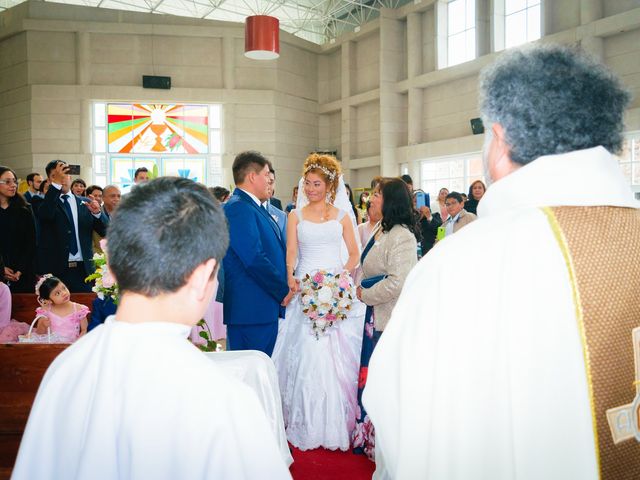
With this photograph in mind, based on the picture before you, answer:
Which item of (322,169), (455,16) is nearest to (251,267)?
(322,169)

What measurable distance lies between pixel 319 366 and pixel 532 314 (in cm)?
295

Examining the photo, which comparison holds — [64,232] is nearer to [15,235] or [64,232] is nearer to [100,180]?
[15,235]

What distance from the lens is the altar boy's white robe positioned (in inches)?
39.9

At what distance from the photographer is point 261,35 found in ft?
34.1

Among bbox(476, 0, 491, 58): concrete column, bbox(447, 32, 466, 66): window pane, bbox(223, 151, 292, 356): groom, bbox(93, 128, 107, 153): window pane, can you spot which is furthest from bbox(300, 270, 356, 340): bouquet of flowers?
bbox(93, 128, 107, 153): window pane

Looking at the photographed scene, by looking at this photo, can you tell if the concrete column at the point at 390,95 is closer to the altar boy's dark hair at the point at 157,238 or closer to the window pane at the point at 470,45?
the window pane at the point at 470,45

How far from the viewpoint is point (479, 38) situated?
531 inches

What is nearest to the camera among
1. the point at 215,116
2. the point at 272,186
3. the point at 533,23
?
the point at 272,186

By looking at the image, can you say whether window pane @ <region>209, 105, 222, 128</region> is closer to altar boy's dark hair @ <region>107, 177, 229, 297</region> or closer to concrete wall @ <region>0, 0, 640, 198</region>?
concrete wall @ <region>0, 0, 640, 198</region>

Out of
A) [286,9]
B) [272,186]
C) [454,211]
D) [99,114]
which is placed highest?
[286,9]

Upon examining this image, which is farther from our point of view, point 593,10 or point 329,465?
point 593,10

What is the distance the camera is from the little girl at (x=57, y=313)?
4266 millimetres

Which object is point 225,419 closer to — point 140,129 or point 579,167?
point 579,167

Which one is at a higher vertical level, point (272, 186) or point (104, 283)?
point (272, 186)
